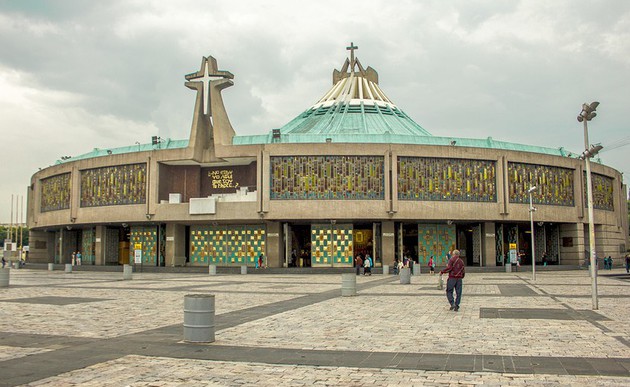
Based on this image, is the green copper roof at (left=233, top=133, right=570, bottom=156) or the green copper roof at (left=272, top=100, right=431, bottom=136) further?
the green copper roof at (left=272, top=100, right=431, bottom=136)

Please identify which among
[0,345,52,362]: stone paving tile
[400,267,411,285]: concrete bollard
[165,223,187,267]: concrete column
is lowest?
[0,345,52,362]: stone paving tile

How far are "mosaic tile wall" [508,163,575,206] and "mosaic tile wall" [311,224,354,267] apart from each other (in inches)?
556

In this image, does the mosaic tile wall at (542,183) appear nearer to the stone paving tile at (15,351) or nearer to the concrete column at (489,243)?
the concrete column at (489,243)

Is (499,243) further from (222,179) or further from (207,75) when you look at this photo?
(207,75)

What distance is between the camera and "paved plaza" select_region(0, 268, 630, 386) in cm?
829

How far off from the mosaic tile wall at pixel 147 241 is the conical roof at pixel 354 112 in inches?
620

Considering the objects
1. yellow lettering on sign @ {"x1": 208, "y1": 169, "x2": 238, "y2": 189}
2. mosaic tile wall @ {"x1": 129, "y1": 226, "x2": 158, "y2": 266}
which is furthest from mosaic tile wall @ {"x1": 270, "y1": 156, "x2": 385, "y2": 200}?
mosaic tile wall @ {"x1": 129, "y1": 226, "x2": 158, "y2": 266}

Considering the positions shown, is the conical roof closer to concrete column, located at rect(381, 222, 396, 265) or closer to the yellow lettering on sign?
the yellow lettering on sign

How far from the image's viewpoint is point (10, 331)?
496 inches

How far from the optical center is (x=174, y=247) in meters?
50.5

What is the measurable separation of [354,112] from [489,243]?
2004 cm

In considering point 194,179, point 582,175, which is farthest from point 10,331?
point 582,175

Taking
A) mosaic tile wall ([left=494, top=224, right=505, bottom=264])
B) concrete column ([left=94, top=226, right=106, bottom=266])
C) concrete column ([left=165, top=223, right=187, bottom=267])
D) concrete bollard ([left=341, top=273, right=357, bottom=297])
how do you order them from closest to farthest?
concrete bollard ([left=341, top=273, right=357, bottom=297]) → concrete column ([left=165, top=223, right=187, bottom=267]) → mosaic tile wall ([left=494, top=224, right=505, bottom=264]) → concrete column ([left=94, top=226, right=106, bottom=266])

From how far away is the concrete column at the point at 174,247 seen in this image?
5044 centimetres
